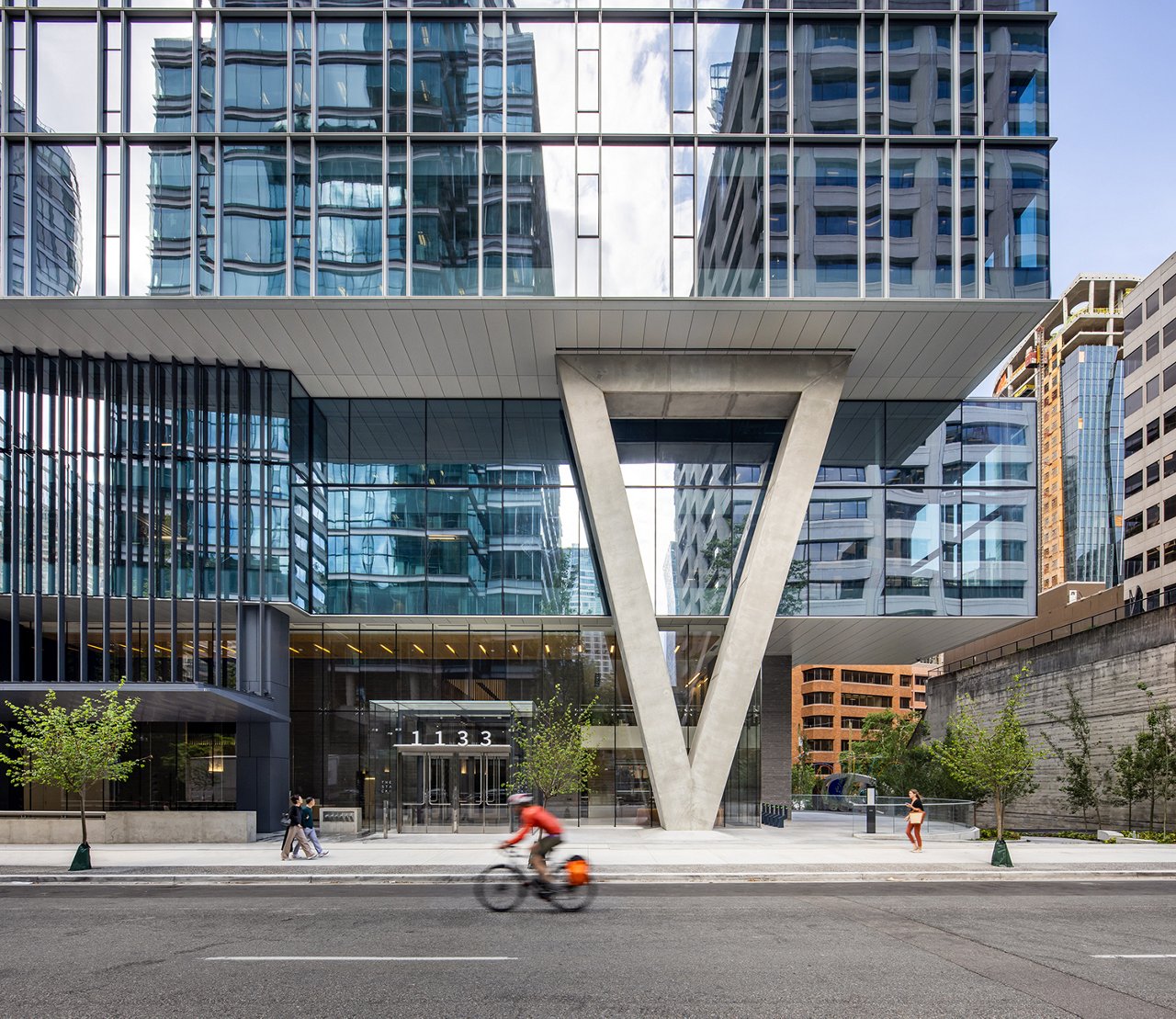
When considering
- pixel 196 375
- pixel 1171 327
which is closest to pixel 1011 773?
pixel 196 375

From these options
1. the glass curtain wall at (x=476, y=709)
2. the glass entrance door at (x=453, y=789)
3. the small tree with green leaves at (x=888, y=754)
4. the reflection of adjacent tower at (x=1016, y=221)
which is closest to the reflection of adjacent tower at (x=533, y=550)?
the glass curtain wall at (x=476, y=709)

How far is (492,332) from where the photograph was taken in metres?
30.0

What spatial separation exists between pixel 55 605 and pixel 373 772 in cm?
1155

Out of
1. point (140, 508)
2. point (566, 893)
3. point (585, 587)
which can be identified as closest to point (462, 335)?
point (585, 587)

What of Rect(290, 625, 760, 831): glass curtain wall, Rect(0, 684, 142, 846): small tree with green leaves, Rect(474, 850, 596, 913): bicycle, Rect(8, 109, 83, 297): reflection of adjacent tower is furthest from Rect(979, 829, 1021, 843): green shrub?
Rect(8, 109, 83, 297): reflection of adjacent tower

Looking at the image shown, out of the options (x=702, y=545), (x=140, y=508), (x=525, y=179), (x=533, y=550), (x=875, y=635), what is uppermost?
(x=525, y=179)

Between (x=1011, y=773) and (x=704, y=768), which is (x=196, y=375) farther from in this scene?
(x=1011, y=773)

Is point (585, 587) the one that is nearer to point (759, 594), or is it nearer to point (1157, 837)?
point (759, 594)

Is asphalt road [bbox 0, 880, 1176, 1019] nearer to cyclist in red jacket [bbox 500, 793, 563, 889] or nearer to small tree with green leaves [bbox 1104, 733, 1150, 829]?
cyclist in red jacket [bbox 500, 793, 563, 889]

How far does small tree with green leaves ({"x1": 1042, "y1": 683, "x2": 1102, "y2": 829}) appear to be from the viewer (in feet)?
122

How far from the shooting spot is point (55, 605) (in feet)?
103

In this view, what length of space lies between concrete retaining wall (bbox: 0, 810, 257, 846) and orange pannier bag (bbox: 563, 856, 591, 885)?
1661 centimetres

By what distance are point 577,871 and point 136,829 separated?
60.9ft

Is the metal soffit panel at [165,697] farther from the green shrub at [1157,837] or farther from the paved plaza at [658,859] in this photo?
the green shrub at [1157,837]
